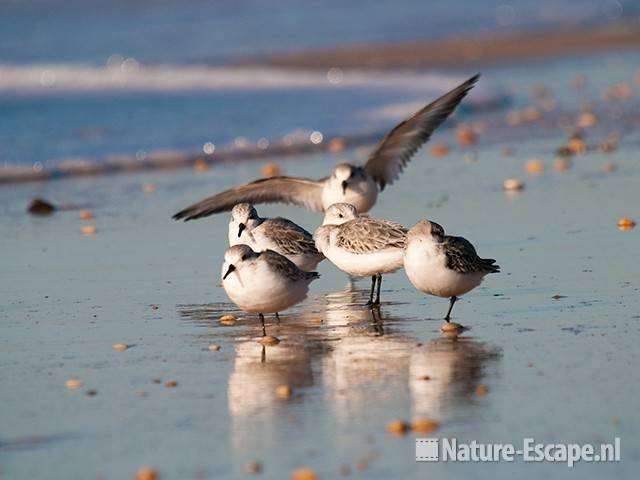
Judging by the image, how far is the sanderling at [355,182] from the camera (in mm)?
9984

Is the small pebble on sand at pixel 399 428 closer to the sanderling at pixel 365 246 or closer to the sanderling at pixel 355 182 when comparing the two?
the sanderling at pixel 365 246

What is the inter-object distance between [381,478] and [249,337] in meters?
2.42

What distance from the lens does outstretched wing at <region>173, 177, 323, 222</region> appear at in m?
10.1

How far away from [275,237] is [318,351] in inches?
66.9

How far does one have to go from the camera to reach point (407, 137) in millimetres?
10594

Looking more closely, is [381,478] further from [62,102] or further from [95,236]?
[62,102]

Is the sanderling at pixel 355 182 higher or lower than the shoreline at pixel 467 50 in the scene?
lower

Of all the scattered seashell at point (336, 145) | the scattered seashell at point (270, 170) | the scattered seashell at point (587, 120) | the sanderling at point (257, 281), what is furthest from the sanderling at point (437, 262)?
the scattered seashell at point (587, 120)

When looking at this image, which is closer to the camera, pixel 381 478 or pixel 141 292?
pixel 381 478

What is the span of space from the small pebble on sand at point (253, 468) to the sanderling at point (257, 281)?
201 cm

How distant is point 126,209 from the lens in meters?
11.5

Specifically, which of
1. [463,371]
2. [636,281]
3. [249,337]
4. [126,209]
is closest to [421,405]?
[463,371]

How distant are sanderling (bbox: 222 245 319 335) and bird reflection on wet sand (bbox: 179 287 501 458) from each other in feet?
0.70

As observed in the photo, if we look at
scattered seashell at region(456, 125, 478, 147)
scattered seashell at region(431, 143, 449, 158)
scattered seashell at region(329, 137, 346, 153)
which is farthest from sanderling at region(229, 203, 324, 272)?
scattered seashell at region(329, 137, 346, 153)
